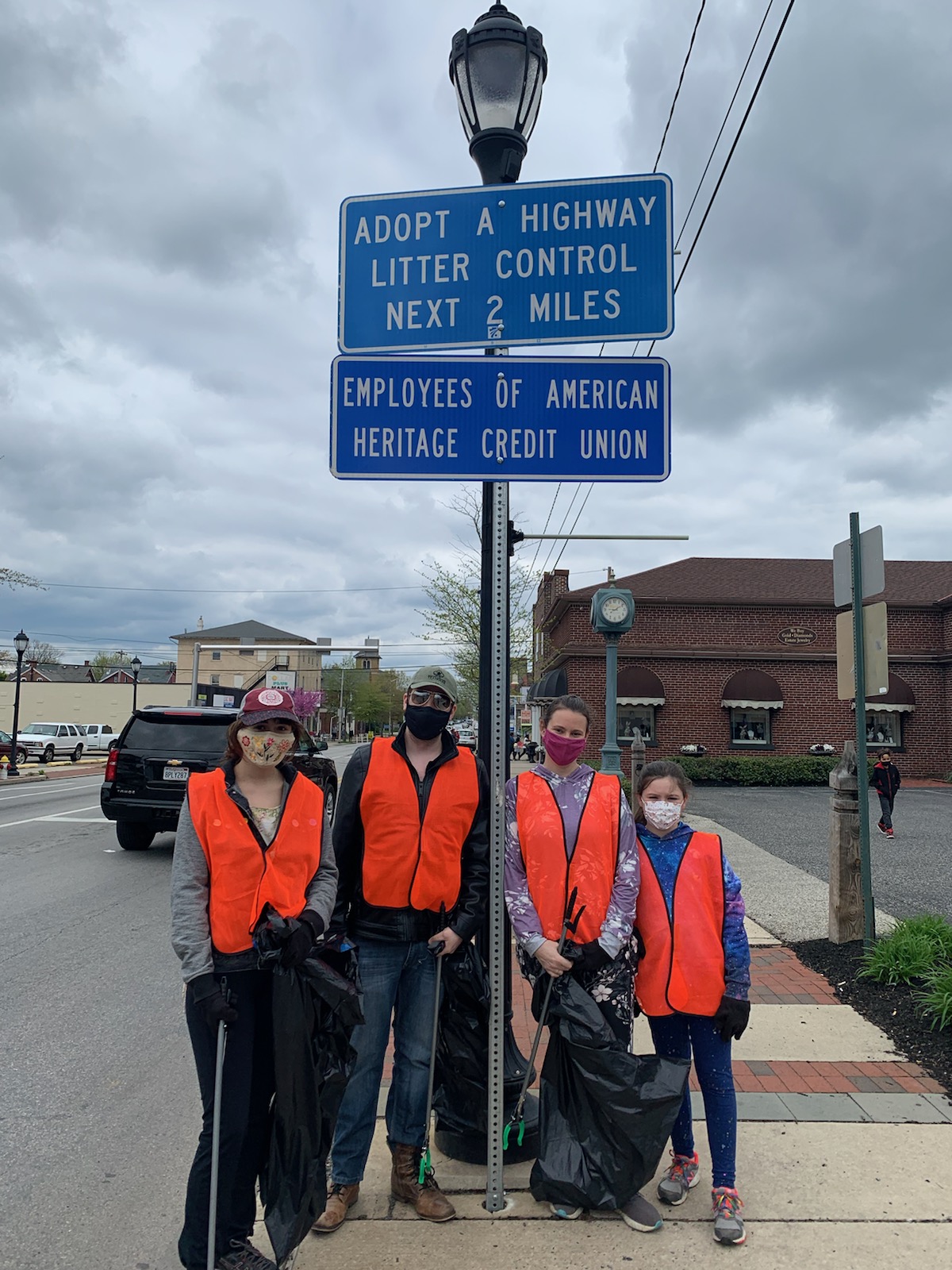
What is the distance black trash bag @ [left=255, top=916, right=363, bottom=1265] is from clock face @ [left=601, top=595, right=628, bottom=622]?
10994 mm

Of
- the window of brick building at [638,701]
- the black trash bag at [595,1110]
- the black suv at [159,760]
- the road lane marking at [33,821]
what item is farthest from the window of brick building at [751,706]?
the black trash bag at [595,1110]

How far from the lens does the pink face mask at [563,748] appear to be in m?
3.18

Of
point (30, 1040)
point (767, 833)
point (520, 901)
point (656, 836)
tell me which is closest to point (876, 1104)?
point (656, 836)

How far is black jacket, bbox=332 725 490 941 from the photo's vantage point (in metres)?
3.12

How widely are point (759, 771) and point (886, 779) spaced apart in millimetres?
8737

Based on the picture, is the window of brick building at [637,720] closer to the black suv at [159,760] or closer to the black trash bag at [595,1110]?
the black suv at [159,760]

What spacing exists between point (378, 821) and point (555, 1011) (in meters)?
→ 0.86

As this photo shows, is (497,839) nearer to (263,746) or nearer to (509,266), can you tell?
(263,746)

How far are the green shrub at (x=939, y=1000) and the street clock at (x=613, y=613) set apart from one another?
8537 millimetres

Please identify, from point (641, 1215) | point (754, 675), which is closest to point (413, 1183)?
point (641, 1215)

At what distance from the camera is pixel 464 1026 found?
3.22 m

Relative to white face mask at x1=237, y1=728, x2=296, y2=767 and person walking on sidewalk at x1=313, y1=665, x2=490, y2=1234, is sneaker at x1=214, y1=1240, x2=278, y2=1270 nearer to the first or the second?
person walking on sidewalk at x1=313, y1=665, x2=490, y2=1234

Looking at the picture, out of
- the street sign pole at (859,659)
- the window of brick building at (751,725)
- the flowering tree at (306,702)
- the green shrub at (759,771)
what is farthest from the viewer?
the flowering tree at (306,702)

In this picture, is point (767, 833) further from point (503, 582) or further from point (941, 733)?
point (941, 733)
